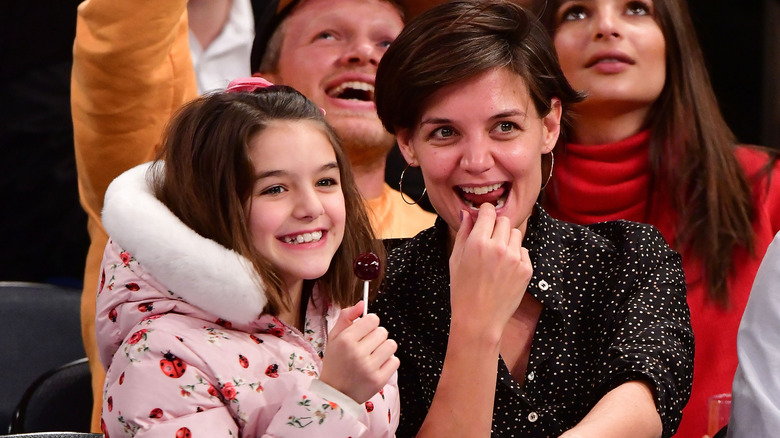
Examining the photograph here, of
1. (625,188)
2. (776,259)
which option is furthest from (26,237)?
(776,259)

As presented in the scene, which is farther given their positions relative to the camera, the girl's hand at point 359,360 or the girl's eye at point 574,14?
the girl's eye at point 574,14

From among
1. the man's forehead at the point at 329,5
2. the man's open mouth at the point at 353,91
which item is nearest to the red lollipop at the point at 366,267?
the man's open mouth at the point at 353,91

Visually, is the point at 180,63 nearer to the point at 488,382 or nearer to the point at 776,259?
the point at 488,382

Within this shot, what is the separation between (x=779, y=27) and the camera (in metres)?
3.12

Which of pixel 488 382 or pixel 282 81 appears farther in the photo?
pixel 282 81

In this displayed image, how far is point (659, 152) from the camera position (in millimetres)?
2191

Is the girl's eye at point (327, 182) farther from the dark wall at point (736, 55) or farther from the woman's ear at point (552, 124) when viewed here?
the dark wall at point (736, 55)

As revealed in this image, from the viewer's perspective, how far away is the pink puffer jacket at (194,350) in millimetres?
1327

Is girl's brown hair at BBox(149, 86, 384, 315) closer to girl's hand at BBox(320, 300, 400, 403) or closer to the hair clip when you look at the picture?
the hair clip

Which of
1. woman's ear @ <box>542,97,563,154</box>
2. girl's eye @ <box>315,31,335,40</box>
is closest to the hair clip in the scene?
woman's ear @ <box>542,97,563,154</box>

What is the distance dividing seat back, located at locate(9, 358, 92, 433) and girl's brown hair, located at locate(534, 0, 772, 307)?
3.89 ft

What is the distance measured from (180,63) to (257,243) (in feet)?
2.46

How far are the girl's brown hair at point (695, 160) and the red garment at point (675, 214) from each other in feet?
0.08

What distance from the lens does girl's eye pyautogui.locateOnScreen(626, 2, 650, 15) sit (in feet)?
7.30
